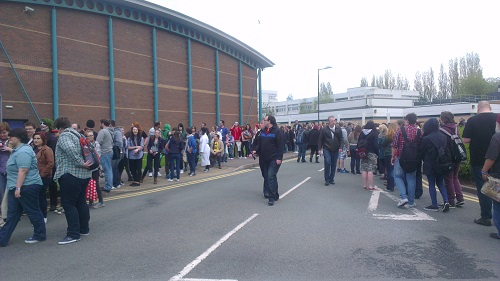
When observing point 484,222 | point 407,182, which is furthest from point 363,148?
point 484,222

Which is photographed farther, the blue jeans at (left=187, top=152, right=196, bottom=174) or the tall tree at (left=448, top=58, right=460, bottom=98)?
the tall tree at (left=448, top=58, right=460, bottom=98)

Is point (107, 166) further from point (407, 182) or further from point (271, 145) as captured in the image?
point (407, 182)

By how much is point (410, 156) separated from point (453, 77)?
72408 mm

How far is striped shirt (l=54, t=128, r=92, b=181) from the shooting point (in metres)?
6.26

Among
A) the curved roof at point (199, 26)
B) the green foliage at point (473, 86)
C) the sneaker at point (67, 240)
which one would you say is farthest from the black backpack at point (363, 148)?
the green foliage at point (473, 86)

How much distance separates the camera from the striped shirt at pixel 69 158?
20.5ft

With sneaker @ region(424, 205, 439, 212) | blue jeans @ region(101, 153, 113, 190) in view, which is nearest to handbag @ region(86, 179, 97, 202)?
blue jeans @ region(101, 153, 113, 190)

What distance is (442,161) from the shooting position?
8.09 metres

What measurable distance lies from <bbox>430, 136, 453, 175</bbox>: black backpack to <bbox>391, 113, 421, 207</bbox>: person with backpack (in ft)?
1.42

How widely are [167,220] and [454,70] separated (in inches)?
2982

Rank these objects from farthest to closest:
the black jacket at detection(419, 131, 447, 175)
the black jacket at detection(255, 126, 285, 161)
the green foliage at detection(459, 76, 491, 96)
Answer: the green foliage at detection(459, 76, 491, 96) < the black jacket at detection(255, 126, 285, 161) < the black jacket at detection(419, 131, 447, 175)

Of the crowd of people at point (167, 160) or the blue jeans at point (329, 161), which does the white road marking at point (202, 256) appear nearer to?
the crowd of people at point (167, 160)

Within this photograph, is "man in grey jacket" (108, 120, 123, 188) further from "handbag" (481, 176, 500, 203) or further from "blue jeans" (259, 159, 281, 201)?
"handbag" (481, 176, 500, 203)

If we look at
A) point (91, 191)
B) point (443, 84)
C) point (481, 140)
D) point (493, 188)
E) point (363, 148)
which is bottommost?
point (91, 191)
